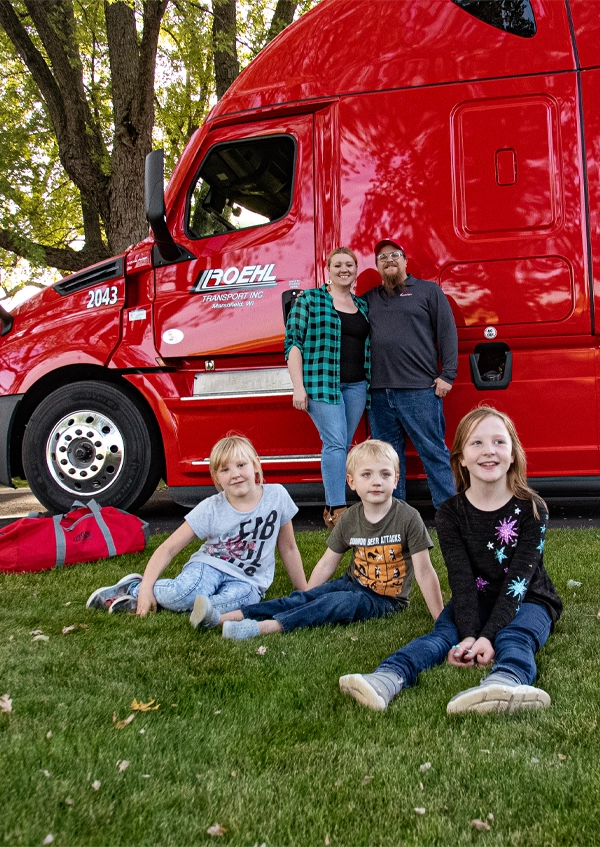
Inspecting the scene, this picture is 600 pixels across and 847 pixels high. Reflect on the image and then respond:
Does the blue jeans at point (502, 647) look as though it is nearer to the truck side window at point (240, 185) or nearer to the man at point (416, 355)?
the man at point (416, 355)

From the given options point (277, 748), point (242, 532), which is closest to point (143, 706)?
point (277, 748)

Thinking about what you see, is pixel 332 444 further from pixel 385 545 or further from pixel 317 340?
pixel 385 545

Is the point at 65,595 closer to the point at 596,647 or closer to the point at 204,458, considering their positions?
the point at 204,458

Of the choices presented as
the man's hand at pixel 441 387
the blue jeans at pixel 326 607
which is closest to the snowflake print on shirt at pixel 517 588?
the blue jeans at pixel 326 607

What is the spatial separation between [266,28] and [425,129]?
30.7 ft

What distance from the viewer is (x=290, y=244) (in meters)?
5.50

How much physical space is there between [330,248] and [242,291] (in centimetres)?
67

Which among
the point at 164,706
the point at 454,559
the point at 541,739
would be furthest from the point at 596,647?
the point at 164,706

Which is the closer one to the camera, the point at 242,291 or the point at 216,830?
the point at 216,830

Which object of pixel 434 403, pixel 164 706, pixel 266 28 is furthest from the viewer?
pixel 266 28

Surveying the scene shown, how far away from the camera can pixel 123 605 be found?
3.57m

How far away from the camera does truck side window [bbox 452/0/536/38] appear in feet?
17.3

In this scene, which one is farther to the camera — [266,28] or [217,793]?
[266,28]

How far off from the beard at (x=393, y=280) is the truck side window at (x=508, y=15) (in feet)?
5.95
